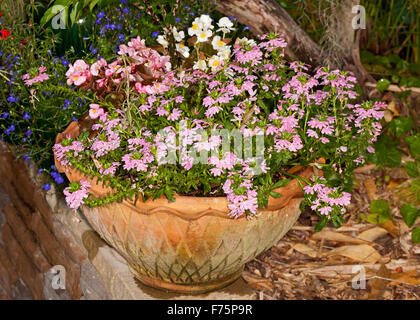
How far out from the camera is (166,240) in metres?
1.80

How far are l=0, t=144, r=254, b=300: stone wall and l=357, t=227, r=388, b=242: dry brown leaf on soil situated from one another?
796 mm

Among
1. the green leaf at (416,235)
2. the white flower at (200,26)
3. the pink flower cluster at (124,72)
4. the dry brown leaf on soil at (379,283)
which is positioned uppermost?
the white flower at (200,26)

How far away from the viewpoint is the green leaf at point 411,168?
2789 millimetres

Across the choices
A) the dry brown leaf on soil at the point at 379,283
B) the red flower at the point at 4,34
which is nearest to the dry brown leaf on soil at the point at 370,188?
the dry brown leaf on soil at the point at 379,283

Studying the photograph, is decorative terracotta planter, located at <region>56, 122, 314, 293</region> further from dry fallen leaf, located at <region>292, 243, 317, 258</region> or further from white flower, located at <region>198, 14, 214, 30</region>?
white flower, located at <region>198, 14, 214, 30</region>

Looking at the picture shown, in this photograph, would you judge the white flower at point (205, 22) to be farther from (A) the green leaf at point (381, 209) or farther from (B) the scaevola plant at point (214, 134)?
(A) the green leaf at point (381, 209)

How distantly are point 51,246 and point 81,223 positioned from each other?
17.3 inches

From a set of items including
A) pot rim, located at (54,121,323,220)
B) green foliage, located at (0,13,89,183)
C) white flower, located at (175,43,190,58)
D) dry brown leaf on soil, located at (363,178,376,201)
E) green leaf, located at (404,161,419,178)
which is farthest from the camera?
dry brown leaf on soil, located at (363,178,376,201)

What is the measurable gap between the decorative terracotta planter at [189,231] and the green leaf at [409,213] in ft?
3.10

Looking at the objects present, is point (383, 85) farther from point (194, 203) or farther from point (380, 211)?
point (194, 203)

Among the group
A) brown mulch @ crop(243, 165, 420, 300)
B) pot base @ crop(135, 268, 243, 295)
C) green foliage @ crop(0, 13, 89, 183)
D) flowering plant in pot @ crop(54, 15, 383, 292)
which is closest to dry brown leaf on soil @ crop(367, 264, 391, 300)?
brown mulch @ crop(243, 165, 420, 300)

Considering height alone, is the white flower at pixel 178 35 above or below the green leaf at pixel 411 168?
above

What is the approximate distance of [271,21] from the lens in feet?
8.84

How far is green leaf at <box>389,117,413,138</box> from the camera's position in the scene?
297 centimetres
